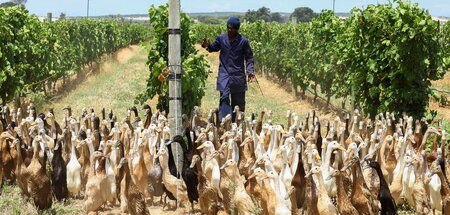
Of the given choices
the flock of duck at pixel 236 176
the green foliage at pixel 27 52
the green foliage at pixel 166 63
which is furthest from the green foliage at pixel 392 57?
the green foliage at pixel 27 52

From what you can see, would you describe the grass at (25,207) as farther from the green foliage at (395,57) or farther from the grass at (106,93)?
the grass at (106,93)

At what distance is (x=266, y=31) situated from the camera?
28719mm

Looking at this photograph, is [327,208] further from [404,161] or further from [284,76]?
[284,76]

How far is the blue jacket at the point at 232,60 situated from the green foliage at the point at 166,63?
1.64m

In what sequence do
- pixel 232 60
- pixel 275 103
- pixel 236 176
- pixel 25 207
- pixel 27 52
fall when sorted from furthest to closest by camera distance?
1. pixel 275 103
2. pixel 27 52
3. pixel 232 60
4. pixel 25 207
5. pixel 236 176

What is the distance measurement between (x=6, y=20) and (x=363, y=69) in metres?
9.11

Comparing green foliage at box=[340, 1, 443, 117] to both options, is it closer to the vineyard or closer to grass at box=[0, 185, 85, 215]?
the vineyard

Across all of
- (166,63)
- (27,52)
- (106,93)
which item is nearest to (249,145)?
(166,63)

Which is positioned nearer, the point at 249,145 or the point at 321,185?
the point at 321,185

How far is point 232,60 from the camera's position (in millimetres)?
10117

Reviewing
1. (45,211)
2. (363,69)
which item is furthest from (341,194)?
(363,69)

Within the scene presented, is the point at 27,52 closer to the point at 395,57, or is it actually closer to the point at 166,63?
the point at 166,63

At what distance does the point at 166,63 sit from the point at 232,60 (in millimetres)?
2298

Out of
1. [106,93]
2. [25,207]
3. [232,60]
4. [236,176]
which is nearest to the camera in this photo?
[236,176]
